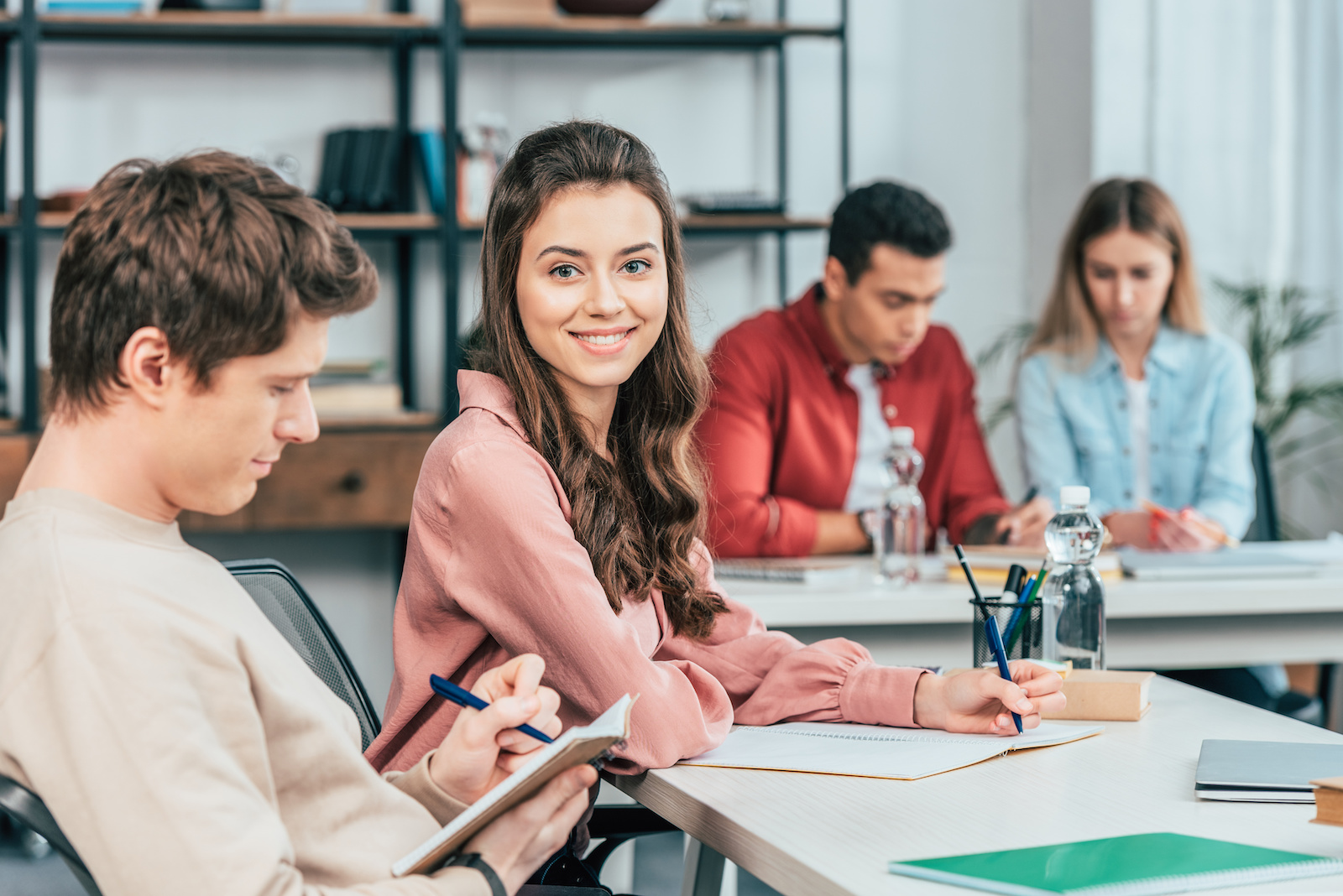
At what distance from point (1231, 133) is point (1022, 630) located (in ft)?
8.76

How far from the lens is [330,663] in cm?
133

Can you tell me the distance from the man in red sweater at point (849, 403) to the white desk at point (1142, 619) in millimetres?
406

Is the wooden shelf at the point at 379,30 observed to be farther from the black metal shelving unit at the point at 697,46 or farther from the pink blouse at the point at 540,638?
the pink blouse at the point at 540,638

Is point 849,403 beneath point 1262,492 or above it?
above

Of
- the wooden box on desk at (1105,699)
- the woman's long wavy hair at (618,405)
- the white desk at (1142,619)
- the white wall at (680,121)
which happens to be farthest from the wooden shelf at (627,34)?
the wooden box on desk at (1105,699)

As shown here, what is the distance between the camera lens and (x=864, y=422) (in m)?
2.63

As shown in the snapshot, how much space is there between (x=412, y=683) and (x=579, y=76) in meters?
2.68

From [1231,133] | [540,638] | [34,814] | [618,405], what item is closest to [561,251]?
[618,405]

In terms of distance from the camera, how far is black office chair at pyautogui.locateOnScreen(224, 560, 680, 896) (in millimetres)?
1251

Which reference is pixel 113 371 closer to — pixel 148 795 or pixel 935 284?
pixel 148 795

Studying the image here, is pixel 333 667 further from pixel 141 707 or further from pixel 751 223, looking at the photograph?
pixel 751 223

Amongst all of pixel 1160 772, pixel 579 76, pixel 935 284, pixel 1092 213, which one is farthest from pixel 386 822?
pixel 579 76

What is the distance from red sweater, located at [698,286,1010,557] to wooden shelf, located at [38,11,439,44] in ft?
4.20

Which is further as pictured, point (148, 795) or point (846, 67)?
point (846, 67)
